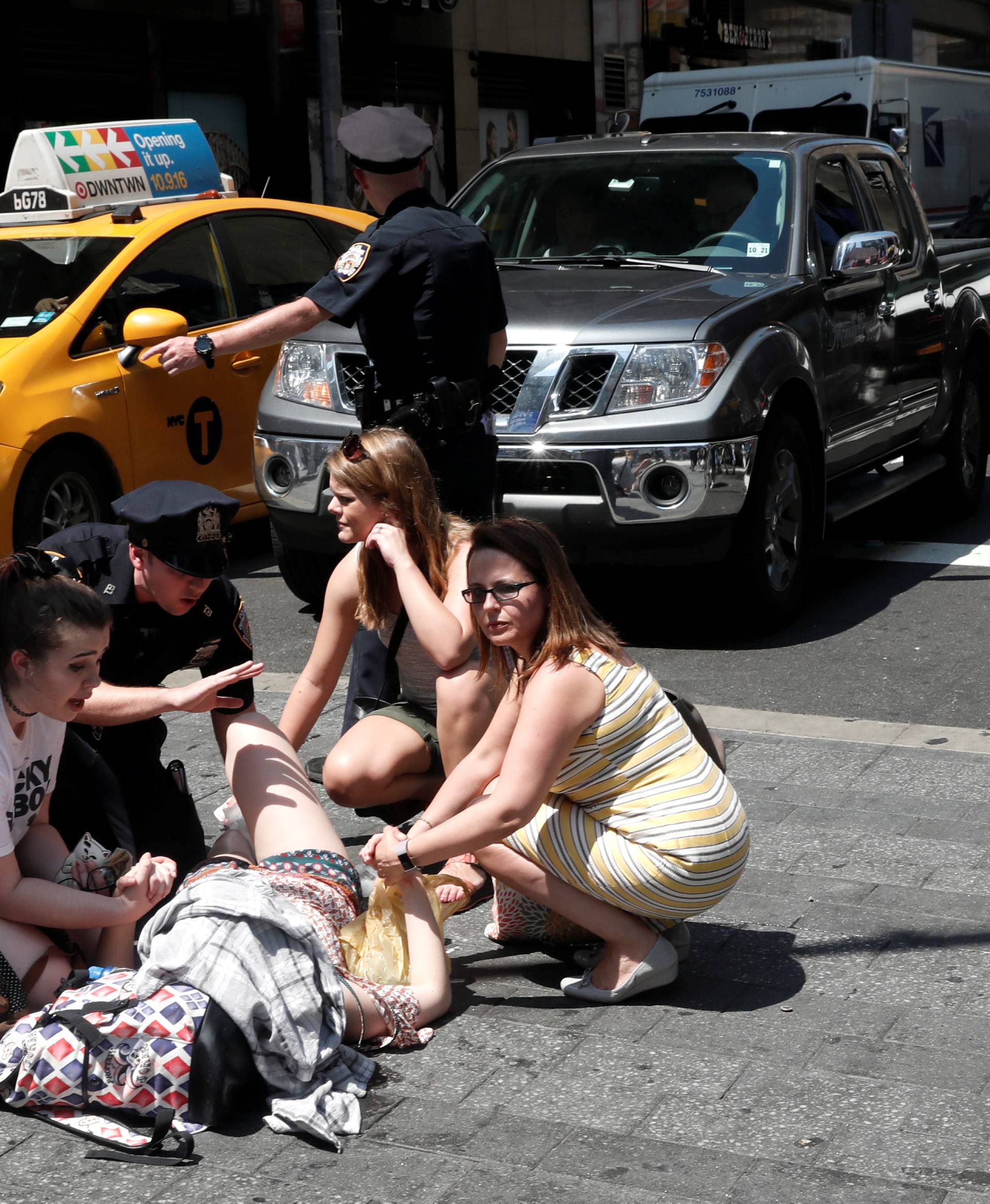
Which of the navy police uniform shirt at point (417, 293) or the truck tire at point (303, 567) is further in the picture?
the truck tire at point (303, 567)

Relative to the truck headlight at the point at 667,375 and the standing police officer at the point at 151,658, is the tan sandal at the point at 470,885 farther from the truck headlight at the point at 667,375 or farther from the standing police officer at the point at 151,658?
the truck headlight at the point at 667,375

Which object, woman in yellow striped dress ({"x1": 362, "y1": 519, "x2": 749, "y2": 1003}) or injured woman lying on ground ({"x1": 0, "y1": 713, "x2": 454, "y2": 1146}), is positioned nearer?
injured woman lying on ground ({"x1": 0, "y1": 713, "x2": 454, "y2": 1146})

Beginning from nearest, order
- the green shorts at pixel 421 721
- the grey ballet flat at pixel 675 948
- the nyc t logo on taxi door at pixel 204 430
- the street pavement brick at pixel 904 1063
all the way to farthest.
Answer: the street pavement brick at pixel 904 1063 < the grey ballet flat at pixel 675 948 < the green shorts at pixel 421 721 < the nyc t logo on taxi door at pixel 204 430

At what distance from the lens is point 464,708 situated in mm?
3818

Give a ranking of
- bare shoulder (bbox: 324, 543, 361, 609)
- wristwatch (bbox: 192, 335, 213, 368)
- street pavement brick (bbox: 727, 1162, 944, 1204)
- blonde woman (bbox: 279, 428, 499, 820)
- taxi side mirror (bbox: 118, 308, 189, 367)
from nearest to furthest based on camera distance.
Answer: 1. street pavement brick (bbox: 727, 1162, 944, 1204)
2. blonde woman (bbox: 279, 428, 499, 820)
3. bare shoulder (bbox: 324, 543, 361, 609)
4. wristwatch (bbox: 192, 335, 213, 368)
5. taxi side mirror (bbox: 118, 308, 189, 367)

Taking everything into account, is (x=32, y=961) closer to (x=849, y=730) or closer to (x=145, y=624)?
(x=145, y=624)

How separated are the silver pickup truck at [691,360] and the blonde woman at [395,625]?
→ 1.83 metres

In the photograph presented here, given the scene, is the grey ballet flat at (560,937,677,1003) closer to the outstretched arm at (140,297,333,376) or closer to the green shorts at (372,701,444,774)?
the green shorts at (372,701,444,774)

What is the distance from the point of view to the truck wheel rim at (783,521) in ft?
20.8

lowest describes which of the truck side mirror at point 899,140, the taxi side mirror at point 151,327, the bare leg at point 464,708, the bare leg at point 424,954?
the bare leg at point 424,954

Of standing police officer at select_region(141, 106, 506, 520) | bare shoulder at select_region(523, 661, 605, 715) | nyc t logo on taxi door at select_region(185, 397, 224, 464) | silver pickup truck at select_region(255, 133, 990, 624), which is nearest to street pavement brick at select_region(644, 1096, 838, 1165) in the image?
bare shoulder at select_region(523, 661, 605, 715)

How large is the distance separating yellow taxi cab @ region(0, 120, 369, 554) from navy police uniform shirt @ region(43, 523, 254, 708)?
285 centimetres

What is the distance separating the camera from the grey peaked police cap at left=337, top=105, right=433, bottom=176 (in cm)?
453

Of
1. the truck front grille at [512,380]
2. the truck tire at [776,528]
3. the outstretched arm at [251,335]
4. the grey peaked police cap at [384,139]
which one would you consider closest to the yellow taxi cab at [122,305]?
the truck front grille at [512,380]
